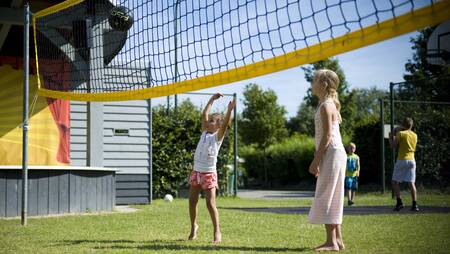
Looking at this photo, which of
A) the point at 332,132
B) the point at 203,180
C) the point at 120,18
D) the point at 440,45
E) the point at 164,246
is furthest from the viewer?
the point at 440,45

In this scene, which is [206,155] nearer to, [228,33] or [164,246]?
[164,246]

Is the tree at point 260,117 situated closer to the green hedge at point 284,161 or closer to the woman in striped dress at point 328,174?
the green hedge at point 284,161

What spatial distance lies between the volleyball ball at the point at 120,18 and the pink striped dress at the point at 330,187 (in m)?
3.42

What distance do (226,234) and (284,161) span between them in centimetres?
2359

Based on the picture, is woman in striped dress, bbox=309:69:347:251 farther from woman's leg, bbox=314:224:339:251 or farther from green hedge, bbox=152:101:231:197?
green hedge, bbox=152:101:231:197

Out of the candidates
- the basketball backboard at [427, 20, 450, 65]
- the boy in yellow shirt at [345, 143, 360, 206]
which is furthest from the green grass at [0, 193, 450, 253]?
the basketball backboard at [427, 20, 450, 65]

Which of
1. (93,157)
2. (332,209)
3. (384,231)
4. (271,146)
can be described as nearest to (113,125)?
(93,157)

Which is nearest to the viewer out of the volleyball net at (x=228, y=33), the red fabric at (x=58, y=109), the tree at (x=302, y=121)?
the volleyball net at (x=228, y=33)

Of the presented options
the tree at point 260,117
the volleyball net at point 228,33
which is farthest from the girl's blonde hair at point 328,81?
the tree at point 260,117

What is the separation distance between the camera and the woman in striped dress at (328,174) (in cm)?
522

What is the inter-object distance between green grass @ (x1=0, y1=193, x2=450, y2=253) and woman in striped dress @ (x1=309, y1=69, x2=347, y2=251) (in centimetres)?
35

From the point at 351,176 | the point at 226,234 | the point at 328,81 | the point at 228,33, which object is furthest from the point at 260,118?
the point at 328,81

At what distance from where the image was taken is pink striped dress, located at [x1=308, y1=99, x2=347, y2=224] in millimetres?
5199

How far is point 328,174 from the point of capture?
208 inches
